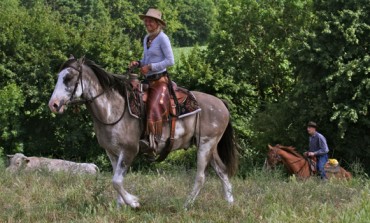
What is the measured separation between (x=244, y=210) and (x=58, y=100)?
2805 millimetres

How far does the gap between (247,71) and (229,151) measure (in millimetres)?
20970


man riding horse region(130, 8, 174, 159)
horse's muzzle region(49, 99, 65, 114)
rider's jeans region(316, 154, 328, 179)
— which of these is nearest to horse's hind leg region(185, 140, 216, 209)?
man riding horse region(130, 8, 174, 159)

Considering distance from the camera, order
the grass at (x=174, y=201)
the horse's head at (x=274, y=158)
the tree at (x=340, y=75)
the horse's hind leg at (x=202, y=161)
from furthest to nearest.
A: the tree at (x=340, y=75)
the horse's head at (x=274, y=158)
the horse's hind leg at (x=202, y=161)
the grass at (x=174, y=201)

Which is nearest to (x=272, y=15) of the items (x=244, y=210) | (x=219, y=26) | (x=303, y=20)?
(x=303, y=20)

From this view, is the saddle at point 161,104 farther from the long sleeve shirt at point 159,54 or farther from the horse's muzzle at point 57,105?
the horse's muzzle at point 57,105

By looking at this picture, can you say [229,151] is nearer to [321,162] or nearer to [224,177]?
[224,177]

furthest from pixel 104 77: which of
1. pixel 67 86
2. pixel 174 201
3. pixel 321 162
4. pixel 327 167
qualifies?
pixel 327 167

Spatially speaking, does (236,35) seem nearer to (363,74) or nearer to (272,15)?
(272,15)

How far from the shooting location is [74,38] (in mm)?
28984

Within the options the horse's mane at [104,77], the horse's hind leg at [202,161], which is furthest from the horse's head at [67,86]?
the horse's hind leg at [202,161]

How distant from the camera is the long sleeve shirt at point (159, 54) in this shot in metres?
7.73

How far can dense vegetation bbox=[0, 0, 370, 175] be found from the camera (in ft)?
69.8

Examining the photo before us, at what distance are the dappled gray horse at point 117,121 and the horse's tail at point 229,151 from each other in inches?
16.3

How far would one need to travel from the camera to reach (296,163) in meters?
15.3
